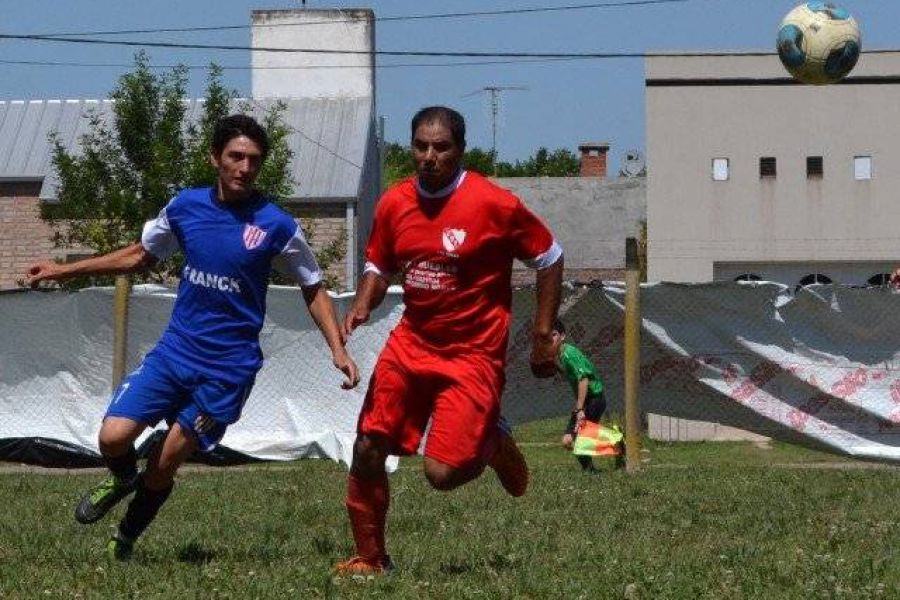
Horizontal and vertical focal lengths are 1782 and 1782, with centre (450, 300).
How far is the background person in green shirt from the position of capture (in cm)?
1491

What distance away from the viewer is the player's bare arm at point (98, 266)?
7.68m

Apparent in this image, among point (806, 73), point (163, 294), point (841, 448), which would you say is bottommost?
point (841, 448)

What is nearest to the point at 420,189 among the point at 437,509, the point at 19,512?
the point at 437,509

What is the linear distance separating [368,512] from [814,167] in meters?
30.6

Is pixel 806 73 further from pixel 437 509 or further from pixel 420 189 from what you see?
pixel 420 189

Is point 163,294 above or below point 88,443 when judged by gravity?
above

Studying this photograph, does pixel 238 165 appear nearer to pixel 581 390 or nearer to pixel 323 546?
pixel 323 546

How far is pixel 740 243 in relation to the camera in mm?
36781

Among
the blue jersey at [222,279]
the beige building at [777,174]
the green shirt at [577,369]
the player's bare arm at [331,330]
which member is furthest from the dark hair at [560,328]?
the beige building at [777,174]

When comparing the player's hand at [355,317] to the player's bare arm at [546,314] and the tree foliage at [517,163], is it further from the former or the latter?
the tree foliage at [517,163]

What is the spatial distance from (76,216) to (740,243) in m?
15.4

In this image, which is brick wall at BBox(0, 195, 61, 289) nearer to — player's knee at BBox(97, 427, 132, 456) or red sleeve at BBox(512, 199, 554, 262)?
player's knee at BBox(97, 427, 132, 456)

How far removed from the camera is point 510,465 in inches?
304

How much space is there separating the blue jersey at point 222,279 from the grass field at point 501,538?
89cm
